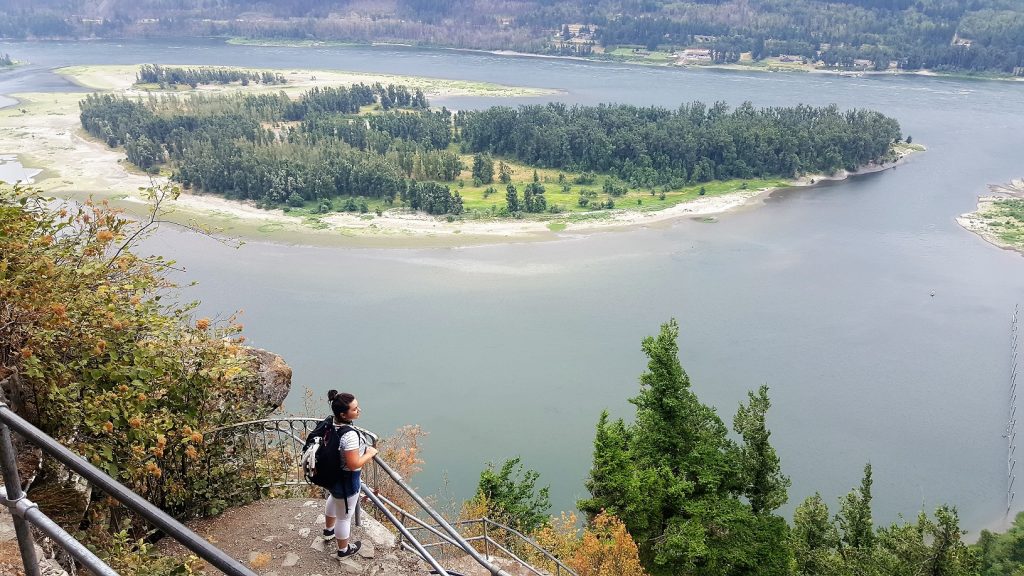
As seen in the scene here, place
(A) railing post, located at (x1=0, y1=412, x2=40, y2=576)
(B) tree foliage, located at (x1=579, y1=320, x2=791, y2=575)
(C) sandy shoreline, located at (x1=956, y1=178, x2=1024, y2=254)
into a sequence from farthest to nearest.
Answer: (C) sandy shoreline, located at (x1=956, y1=178, x2=1024, y2=254), (B) tree foliage, located at (x1=579, y1=320, x2=791, y2=575), (A) railing post, located at (x1=0, y1=412, x2=40, y2=576)

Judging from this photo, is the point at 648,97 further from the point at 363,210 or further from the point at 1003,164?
the point at 363,210

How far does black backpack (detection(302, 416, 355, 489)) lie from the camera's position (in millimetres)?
6922

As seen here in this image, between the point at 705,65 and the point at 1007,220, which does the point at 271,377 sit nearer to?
the point at 1007,220

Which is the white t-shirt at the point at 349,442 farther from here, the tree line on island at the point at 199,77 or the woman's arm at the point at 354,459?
the tree line on island at the point at 199,77

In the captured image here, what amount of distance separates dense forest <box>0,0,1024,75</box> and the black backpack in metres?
130

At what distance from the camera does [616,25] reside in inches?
5802

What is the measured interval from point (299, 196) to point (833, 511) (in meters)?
44.1

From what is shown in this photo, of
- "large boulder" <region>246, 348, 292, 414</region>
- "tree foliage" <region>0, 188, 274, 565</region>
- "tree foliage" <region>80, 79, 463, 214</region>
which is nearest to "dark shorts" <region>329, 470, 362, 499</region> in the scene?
"tree foliage" <region>0, 188, 274, 565</region>

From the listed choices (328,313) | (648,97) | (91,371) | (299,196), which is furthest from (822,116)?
(91,371)

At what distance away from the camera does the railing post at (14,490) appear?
307 cm

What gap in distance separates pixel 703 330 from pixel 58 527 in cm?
3435

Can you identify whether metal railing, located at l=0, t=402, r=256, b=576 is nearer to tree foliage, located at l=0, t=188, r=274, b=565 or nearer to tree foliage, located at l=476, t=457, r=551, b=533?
tree foliage, located at l=0, t=188, r=274, b=565

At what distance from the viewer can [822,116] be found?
72.1m

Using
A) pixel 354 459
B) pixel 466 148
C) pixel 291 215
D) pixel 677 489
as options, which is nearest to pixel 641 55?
pixel 466 148
